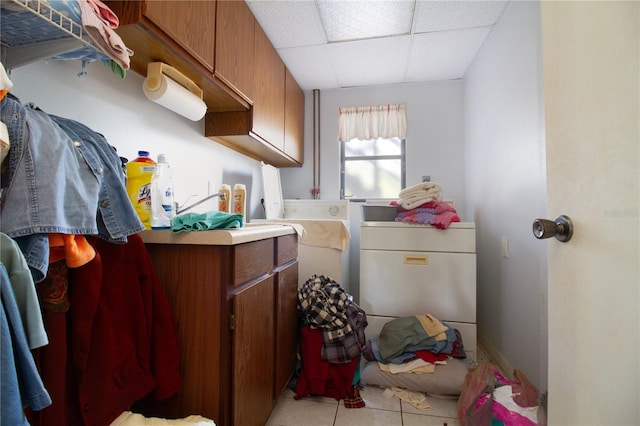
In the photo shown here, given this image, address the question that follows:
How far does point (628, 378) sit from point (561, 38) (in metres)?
0.67

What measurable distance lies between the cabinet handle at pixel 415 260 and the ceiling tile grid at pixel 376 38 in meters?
1.61

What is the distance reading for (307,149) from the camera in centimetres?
292

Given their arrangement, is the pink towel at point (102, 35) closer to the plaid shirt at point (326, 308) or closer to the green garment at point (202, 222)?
the green garment at point (202, 222)

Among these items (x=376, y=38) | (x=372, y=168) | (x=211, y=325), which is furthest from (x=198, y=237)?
(x=372, y=168)

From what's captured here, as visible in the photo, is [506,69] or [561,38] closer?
[561,38]

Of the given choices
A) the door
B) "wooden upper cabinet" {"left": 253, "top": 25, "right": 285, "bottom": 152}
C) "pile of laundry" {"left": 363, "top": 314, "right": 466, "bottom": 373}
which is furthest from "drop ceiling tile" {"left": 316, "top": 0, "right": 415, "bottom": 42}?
"pile of laundry" {"left": 363, "top": 314, "right": 466, "bottom": 373}

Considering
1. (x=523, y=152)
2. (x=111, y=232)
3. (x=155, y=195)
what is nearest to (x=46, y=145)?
(x=111, y=232)

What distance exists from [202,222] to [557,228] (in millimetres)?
958

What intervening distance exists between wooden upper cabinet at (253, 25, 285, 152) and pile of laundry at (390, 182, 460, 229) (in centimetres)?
107

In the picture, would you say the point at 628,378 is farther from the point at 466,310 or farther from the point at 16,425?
the point at 466,310

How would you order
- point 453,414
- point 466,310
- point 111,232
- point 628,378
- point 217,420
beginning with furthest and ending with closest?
point 466,310
point 453,414
point 217,420
point 111,232
point 628,378

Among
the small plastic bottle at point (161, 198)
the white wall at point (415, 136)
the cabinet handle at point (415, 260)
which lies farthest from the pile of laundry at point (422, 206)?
the small plastic bottle at point (161, 198)

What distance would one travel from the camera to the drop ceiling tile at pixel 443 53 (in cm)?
203

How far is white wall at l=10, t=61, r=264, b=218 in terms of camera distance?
0.87 metres
